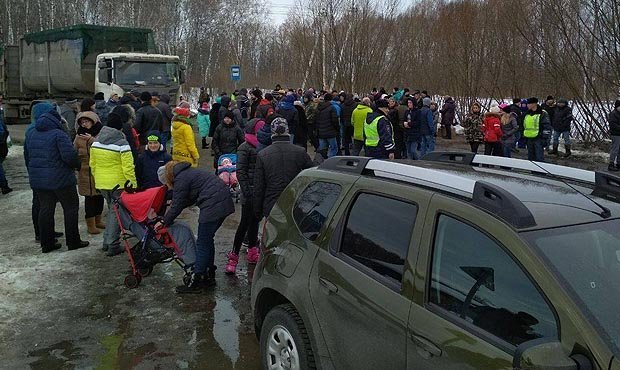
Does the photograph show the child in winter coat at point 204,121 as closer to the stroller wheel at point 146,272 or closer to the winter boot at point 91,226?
the winter boot at point 91,226

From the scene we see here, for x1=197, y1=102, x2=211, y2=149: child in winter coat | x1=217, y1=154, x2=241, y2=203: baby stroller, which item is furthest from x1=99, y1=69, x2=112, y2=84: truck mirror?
x1=217, y1=154, x2=241, y2=203: baby stroller

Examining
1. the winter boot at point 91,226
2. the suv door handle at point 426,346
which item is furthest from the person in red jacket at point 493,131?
the suv door handle at point 426,346

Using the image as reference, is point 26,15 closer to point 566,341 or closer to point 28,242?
point 28,242

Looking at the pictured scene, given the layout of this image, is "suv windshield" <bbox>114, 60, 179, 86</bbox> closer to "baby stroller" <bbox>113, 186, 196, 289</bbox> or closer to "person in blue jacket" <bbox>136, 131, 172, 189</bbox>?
"person in blue jacket" <bbox>136, 131, 172, 189</bbox>

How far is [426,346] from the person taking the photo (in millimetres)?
2486

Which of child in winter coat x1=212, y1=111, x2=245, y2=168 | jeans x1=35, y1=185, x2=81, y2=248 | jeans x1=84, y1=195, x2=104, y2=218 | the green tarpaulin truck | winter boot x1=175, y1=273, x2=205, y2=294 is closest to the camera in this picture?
winter boot x1=175, y1=273, x2=205, y2=294

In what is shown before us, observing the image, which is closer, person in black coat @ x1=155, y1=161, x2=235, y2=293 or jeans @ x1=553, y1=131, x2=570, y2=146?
person in black coat @ x1=155, y1=161, x2=235, y2=293

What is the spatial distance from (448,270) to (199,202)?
3525 mm

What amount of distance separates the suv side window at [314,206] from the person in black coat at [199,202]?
193 cm

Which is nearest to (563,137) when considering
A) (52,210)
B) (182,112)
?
(182,112)

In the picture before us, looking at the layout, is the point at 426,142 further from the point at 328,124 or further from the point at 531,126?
the point at 328,124

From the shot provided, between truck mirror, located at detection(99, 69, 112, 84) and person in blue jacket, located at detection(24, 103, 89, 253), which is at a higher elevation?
truck mirror, located at detection(99, 69, 112, 84)

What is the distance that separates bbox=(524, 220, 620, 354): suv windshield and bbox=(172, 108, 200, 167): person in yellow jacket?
767 centimetres

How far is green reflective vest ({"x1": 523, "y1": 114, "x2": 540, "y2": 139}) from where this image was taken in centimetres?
1255
